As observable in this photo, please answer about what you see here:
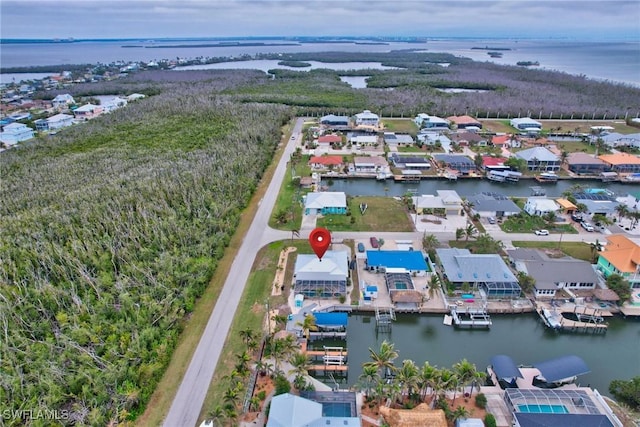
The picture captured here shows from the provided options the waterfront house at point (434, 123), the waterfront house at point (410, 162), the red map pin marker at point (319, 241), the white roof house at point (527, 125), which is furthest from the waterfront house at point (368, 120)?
the red map pin marker at point (319, 241)

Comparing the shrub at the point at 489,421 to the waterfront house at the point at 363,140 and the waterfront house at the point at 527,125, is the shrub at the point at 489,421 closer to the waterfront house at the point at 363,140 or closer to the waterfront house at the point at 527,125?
the waterfront house at the point at 363,140

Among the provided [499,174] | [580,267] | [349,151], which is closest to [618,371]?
[580,267]

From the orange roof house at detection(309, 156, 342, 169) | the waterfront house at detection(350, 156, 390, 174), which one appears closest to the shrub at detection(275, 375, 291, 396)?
the waterfront house at detection(350, 156, 390, 174)

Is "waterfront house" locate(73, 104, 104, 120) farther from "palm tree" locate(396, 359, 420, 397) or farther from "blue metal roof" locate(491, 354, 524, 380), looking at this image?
"blue metal roof" locate(491, 354, 524, 380)

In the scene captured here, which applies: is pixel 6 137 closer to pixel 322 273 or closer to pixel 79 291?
pixel 79 291

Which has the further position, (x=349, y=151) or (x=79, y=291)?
(x=349, y=151)

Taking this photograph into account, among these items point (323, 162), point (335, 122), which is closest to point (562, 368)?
point (323, 162)

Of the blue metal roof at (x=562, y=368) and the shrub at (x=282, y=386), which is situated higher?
the blue metal roof at (x=562, y=368)
